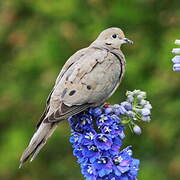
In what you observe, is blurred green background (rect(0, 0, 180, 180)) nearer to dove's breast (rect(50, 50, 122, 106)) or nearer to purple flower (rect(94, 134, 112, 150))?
dove's breast (rect(50, 50, 122, 106))

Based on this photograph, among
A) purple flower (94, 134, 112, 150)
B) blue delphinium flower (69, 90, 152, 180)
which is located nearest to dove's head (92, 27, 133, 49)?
blue delphinium flower (69, 90, 152, 180)

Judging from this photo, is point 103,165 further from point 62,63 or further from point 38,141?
point 62,63

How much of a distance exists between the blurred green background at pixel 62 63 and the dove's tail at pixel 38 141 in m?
3.86

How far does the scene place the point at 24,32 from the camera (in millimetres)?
9508

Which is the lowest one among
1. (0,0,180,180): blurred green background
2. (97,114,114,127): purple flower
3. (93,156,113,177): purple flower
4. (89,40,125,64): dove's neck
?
(0,0,180,180): blurred green background

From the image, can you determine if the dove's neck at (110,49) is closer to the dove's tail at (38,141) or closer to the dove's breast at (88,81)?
the dove's breast at (88,81)

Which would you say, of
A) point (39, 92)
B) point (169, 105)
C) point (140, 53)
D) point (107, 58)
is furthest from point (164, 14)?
point (107, 58)

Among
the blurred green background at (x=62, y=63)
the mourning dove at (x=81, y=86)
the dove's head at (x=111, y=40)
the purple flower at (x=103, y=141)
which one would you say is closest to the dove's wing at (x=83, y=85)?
the mourning dove at (x=81, y=86)

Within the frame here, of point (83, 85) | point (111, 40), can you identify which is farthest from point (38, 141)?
point (111, 40)

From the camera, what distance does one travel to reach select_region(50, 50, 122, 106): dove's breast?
5.09 meters

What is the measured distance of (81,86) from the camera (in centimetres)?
513

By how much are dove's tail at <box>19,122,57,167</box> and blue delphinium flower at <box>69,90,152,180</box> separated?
0.33 m

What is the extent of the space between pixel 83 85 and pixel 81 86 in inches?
Result: 1.0

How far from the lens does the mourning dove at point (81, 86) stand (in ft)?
16.1
